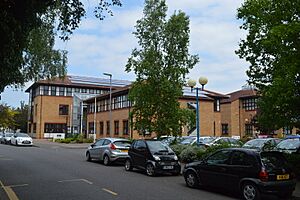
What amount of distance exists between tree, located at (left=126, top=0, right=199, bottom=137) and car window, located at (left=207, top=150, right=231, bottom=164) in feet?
34.9

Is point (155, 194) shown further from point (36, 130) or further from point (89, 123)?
point (36, 130)

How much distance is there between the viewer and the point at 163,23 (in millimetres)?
23328

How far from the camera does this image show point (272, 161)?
10.6m

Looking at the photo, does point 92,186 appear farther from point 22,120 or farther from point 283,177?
point 22,120

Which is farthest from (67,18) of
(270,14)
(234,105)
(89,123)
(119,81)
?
(119,81)

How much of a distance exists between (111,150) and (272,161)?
35.4 ft

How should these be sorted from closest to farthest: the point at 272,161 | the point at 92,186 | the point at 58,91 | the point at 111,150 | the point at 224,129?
the point at 272,161 < the point at 92,186 < the point at 111,150 < the point at 224,129 < the point at 58,91

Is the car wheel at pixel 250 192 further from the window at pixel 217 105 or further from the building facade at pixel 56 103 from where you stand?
the building facade at pixel 56 103

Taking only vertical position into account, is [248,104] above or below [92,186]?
above

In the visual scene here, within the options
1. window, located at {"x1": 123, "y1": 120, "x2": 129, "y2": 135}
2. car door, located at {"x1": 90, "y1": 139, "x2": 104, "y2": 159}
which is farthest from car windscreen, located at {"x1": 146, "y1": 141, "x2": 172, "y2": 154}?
window, located at {"x1": 123, "y1": 120, "x2": 129, "y2": 135}

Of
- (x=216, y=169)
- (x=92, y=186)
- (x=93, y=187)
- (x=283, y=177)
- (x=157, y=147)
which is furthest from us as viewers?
(x=157, y=147)

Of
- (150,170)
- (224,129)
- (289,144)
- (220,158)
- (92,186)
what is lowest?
(92,186)

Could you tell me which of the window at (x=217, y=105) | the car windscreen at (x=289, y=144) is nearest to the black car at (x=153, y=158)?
the car windscreen at (x=289, y=144)

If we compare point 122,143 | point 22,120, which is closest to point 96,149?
point 122,143
